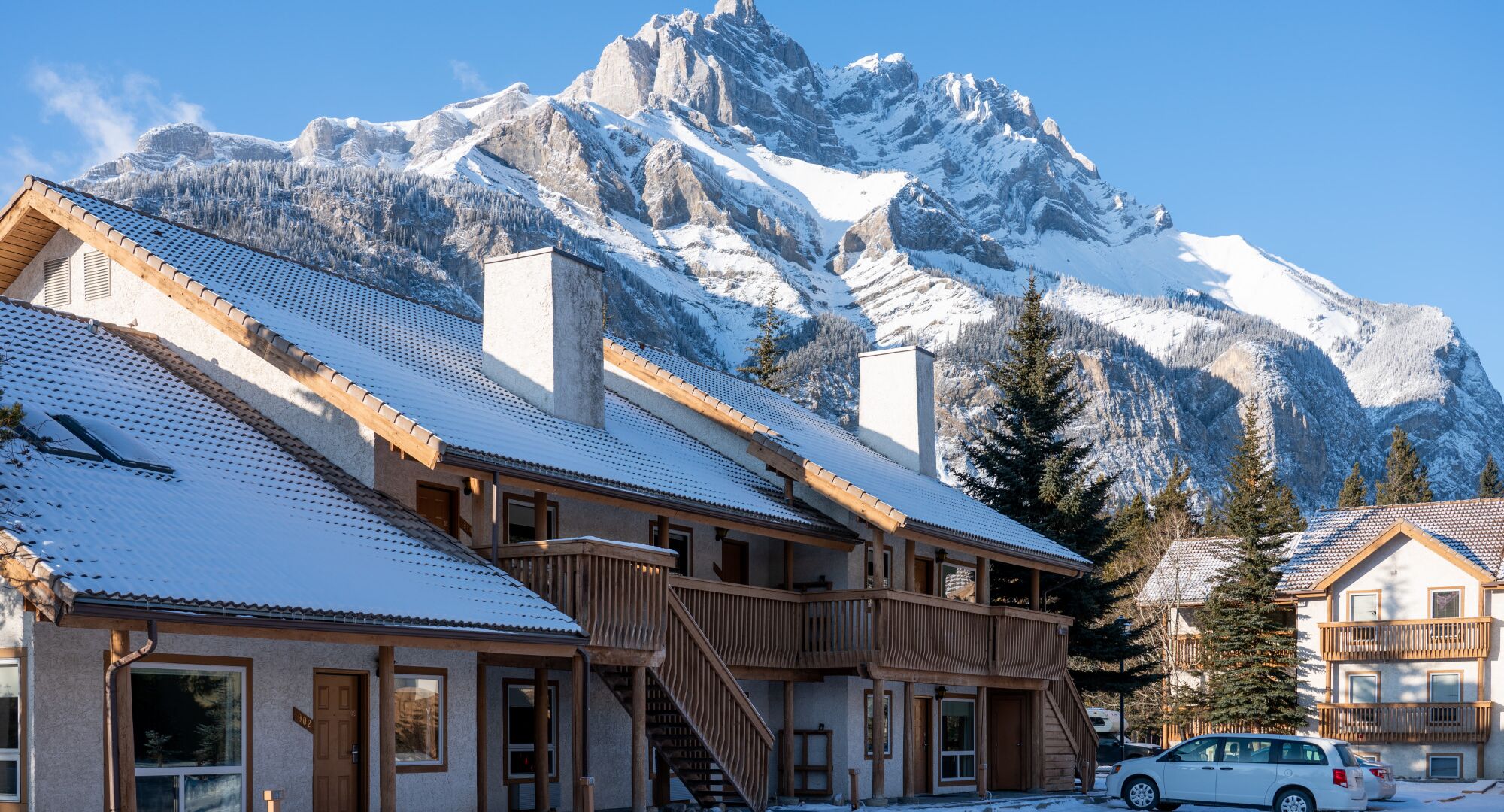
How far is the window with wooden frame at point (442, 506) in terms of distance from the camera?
69.1 ft

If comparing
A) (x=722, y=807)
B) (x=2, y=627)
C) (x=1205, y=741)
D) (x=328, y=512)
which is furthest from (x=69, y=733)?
(x=1205, y=741)

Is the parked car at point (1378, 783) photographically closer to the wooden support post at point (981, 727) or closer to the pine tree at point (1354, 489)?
the wooden support post at point (981, 727)

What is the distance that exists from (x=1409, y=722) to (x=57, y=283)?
39.2 meters

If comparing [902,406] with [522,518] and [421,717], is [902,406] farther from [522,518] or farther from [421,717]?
[421,717]

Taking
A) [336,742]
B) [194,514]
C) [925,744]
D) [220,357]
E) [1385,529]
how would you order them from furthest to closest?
[1385,529] < [925,744] < [220,357] < [336,742] < [194,514]

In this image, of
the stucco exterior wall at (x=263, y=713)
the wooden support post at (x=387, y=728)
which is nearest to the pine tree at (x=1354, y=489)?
the stucco exterior wall at (x=263, y=713)

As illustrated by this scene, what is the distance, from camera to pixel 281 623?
1503 cm

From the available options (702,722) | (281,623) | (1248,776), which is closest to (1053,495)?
(1248,776)

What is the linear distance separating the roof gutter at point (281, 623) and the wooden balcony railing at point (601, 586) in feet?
2.71

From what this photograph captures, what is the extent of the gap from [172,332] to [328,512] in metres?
5.07

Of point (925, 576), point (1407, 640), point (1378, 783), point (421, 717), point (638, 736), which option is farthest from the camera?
point (1407, 640)

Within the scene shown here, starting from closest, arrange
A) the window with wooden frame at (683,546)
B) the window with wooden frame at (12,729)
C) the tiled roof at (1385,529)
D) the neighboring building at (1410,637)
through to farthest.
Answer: the window with wooden frame at (12,729) < the window with wooden frame at (683,546) < the neighboring building at (1410,637) < the tiled roof at (1385,529)

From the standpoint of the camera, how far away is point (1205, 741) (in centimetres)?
2717

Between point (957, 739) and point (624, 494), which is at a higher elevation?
point (624, 494)
